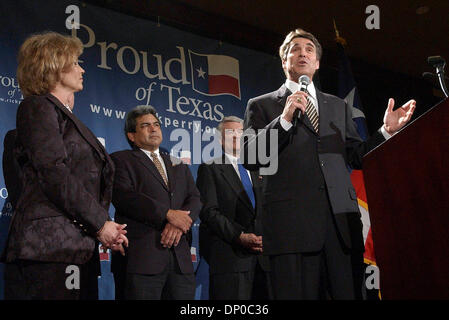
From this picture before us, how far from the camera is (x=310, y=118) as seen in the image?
2.09 meters

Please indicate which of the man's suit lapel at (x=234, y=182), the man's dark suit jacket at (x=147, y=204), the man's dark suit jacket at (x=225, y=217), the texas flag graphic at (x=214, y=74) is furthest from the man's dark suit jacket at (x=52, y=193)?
the texas flag graphic at (x=214, y=74)

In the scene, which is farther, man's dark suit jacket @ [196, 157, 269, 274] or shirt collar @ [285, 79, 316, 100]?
man's dark suit jacket @ [196, 157, 269, 274]

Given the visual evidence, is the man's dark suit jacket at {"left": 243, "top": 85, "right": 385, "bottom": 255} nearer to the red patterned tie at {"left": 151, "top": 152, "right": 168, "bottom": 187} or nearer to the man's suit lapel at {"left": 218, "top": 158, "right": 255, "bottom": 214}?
the red patterned tie at {"left": 151, "top": 152, "right": 168, "bottom": 187}

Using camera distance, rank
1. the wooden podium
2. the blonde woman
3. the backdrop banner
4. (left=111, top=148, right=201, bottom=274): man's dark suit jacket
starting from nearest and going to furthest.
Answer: the wooden podium → the blonde woman → (left=111, top=148, right=201, bottom=274): man's dark suit jacket → the backdrop banner

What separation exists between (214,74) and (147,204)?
1.79 metres

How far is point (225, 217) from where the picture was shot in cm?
306

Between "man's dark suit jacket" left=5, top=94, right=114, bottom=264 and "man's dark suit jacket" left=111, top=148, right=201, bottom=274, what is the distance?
0.83m

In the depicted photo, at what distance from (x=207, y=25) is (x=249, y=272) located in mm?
2373

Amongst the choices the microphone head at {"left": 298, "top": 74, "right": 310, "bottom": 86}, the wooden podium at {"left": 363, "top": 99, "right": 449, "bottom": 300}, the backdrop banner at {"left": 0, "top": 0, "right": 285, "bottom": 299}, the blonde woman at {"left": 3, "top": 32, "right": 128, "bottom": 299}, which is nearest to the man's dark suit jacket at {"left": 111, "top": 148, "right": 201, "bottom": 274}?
the backdrop banner at {"left": 0, "top": 0, "right": 285, "bottom": 299}

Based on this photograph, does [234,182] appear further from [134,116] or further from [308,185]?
[308,185]

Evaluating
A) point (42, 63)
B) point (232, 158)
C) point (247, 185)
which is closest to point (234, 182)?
point (247, 185)

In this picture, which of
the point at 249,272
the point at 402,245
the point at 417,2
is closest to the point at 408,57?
the point at 417,2

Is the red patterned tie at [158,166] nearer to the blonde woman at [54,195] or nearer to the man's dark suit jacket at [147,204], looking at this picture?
the man's dark suit jacket at [147,204]

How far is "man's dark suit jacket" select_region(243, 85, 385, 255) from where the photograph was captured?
1.88 meters
